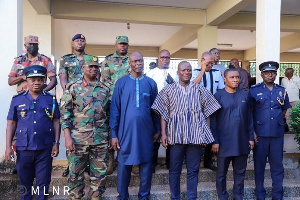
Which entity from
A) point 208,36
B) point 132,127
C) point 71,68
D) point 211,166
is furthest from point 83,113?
point 208,36

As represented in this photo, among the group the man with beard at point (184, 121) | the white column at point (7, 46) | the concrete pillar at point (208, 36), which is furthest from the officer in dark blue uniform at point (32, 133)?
the concrete pillar at point (208, 36)

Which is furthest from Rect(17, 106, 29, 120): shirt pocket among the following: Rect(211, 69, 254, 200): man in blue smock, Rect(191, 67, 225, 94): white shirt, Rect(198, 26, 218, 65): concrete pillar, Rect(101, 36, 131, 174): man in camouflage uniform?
Rect(198, 26, 218, 65): concrete pillar

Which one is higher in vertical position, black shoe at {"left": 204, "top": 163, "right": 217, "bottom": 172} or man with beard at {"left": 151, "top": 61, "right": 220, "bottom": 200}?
man with beard at {"left": 151, "top": 61, "right": 220, "bottom": 200}

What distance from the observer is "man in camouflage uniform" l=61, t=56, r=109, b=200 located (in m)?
3.28

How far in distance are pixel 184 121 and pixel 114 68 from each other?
131 cm

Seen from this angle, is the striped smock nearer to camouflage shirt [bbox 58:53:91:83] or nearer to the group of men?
the group of men

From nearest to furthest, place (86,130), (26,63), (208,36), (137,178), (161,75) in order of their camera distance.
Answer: (86,130) < (26,63) < (137,178) < (161,75) < (208,36)

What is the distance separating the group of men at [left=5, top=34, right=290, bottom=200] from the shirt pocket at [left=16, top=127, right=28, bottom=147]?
0.01 m

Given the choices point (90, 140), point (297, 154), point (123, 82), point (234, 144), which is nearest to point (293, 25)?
point (297, 154)

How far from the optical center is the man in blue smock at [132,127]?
3373 mm

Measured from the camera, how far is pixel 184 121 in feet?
11.4

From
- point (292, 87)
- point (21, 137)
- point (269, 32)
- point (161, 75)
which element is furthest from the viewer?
point (292, 87)

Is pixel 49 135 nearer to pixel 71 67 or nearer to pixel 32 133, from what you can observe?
pixel 32 133

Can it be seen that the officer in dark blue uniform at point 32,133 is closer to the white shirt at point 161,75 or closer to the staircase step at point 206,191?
the staircase step at point 206,191
